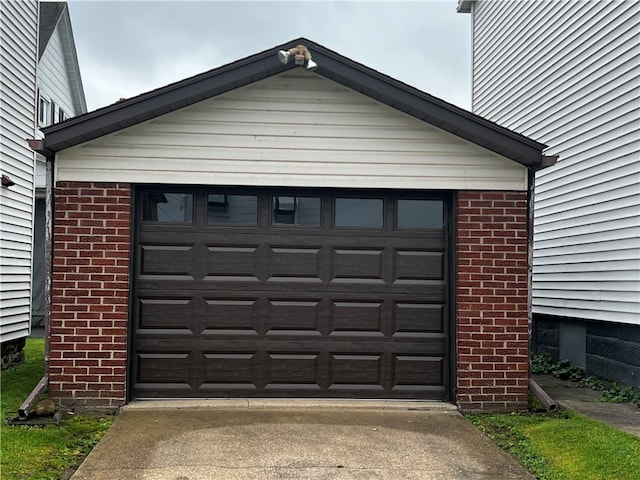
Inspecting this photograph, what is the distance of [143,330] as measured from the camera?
23.7 ft

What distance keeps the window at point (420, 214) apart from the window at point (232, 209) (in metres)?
1.65

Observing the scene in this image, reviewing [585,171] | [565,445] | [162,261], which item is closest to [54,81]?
A: [162,261]

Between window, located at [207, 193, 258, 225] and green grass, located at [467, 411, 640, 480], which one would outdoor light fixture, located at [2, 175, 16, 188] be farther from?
green grass, located at [467, 411, 640, 480]

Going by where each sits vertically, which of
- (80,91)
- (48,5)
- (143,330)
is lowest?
(143,330)

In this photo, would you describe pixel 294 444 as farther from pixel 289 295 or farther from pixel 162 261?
pixel 162 261

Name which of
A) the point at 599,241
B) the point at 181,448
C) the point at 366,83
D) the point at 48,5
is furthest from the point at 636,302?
the point at 48,5

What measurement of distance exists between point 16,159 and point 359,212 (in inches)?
243

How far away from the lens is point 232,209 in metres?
7.38

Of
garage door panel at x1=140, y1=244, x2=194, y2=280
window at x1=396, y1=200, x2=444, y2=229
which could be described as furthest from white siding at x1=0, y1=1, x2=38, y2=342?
window at x1=396, y1=200, x2=444, y2=229

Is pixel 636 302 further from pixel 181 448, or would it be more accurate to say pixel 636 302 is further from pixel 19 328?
pixel 19 328

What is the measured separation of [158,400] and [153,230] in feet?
6.10

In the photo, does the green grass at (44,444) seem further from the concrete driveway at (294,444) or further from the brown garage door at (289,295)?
the brown garage door at (289,295)

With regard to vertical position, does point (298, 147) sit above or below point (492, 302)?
above

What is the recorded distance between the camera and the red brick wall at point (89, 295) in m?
6.96
